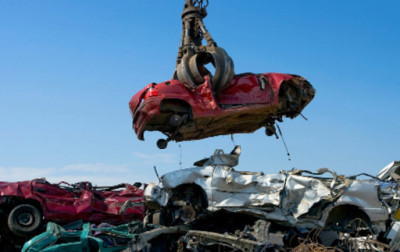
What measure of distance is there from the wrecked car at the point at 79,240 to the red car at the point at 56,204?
1679mm

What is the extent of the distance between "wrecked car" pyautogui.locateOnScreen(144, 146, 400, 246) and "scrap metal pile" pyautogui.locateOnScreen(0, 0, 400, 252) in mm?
19

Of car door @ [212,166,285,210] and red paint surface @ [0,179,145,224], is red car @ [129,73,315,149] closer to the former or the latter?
car door @ [212,166,285,210]

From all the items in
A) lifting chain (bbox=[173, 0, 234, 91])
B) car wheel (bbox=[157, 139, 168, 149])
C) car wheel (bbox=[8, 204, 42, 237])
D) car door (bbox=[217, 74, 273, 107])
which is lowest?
car wheel (bbox=[8, 204, 42, 237])

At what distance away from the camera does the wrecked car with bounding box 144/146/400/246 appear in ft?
29.9

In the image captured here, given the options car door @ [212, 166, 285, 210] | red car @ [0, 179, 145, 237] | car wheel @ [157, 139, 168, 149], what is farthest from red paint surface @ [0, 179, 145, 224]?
car door @ [212, 166, 285, 210]

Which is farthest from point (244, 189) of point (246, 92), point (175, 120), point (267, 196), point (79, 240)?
point (79, 240)

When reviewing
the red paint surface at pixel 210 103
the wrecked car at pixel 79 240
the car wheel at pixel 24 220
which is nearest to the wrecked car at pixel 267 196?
the wrecked car at pixel 79 240

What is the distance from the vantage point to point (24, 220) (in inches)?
460

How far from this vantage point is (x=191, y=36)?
40.0ft

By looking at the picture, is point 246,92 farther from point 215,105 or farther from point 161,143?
point 161,143

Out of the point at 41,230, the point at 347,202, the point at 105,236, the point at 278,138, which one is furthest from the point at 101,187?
the point at 347,202

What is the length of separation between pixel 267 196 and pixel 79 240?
12.0 ft

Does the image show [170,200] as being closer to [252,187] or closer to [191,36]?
[252,187]

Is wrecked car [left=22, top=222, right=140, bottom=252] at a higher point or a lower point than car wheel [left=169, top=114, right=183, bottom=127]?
lower
